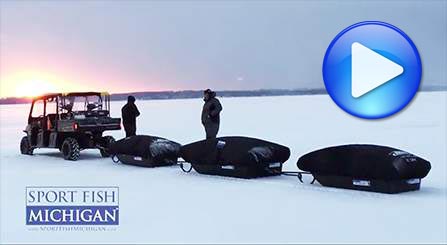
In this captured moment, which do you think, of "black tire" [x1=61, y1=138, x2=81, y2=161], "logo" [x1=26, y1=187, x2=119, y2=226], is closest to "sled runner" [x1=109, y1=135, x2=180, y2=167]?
"black tire" [x1=61, y1=138, x2=81, y2=161]

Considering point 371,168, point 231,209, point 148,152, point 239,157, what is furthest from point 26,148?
point 371,168

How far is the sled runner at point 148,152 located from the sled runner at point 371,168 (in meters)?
3.27

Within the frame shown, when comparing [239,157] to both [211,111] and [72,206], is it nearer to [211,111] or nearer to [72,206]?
[211,111]

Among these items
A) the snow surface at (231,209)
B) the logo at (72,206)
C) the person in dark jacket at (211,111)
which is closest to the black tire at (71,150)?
the snow surface at (231,209)

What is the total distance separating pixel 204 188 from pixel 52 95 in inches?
223

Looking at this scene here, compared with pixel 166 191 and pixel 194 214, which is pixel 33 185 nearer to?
pixel 166 191

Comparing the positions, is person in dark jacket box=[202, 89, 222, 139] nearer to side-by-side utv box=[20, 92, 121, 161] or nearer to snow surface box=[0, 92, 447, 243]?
snow surface box=[0, 92, 447, 243]

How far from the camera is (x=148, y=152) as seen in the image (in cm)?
965

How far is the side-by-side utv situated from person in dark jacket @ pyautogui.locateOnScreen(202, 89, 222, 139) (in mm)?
1949

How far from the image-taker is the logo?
5.43 metres

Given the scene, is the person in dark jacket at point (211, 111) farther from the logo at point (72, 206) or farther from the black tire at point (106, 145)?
the logo at point (72, 206)

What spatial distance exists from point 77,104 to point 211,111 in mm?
2990

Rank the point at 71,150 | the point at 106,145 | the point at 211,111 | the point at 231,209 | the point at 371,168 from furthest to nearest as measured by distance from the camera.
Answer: the point at 106,145 → the point at 71,150 → the point at 211,111 → the point at 371,168 → the point at 231,209

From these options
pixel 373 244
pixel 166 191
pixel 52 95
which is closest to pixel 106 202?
pixel 166 191
